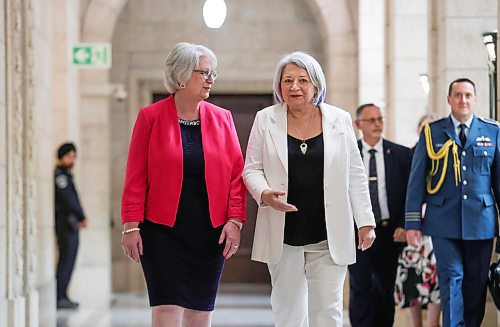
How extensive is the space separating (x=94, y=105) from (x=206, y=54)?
1024 cm

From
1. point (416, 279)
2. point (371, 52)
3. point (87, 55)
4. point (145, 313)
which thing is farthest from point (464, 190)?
point (87, 55)

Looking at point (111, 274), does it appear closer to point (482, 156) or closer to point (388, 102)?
point (388, 102)

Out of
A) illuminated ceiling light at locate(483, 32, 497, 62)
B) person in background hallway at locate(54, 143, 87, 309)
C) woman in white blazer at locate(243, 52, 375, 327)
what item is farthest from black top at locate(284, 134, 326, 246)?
person in background hallway at locate(54, 143, 87, 309)

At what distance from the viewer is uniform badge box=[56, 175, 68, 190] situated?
1279cm

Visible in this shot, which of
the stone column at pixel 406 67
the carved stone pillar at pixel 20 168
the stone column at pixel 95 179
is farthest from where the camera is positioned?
the stone column at pixel 95 179

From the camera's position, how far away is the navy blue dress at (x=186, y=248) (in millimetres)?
5141

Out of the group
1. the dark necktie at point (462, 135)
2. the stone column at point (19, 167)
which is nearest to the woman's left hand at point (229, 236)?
Result: the dark necktie at point (462, 135)

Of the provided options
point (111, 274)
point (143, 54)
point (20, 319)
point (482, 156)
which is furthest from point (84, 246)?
point (482, 156)

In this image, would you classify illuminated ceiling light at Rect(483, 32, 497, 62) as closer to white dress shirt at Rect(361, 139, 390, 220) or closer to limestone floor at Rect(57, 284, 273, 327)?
white dress shirt at Rect(361, 139, 390, 220)

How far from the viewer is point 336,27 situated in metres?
15.1

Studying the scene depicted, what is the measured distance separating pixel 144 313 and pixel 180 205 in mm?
6838

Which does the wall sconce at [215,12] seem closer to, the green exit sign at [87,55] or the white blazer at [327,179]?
the green exit sign at [87,55]

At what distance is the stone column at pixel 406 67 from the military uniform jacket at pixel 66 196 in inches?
150

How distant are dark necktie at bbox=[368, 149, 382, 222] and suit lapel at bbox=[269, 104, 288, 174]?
8.15 ft
